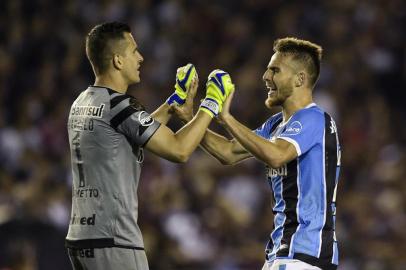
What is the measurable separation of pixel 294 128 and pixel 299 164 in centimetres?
23

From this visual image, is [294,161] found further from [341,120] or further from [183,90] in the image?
[341,120]

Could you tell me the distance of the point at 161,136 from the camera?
5.48 metres

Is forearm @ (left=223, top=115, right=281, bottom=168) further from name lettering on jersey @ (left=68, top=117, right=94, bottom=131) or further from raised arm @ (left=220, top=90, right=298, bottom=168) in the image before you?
name lettering on jersey @ (left=68, top=117, right=94, bottom=131)

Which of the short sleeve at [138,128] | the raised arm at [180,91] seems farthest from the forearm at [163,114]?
the short sleeve at [138,128]

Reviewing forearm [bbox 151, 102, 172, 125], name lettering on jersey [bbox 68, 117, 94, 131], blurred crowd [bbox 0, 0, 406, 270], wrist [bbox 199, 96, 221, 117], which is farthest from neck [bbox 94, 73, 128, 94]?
blurred crowd [bbox 0, 0, 406, 270]

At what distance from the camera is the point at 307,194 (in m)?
5.79

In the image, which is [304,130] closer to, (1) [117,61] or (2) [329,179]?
(2) [329,179]

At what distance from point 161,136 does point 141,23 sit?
24.2 feet

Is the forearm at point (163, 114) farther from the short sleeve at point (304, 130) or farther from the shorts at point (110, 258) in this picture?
the shorts at point (110, 258)

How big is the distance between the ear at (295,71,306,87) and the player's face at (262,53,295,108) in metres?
0.03

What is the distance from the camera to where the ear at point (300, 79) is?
240 inches

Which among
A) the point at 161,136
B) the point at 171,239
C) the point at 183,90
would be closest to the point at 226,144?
the point at 183,90

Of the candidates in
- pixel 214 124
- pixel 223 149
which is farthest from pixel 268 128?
pixel 214 124

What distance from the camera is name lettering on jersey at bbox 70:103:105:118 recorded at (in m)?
5.49
